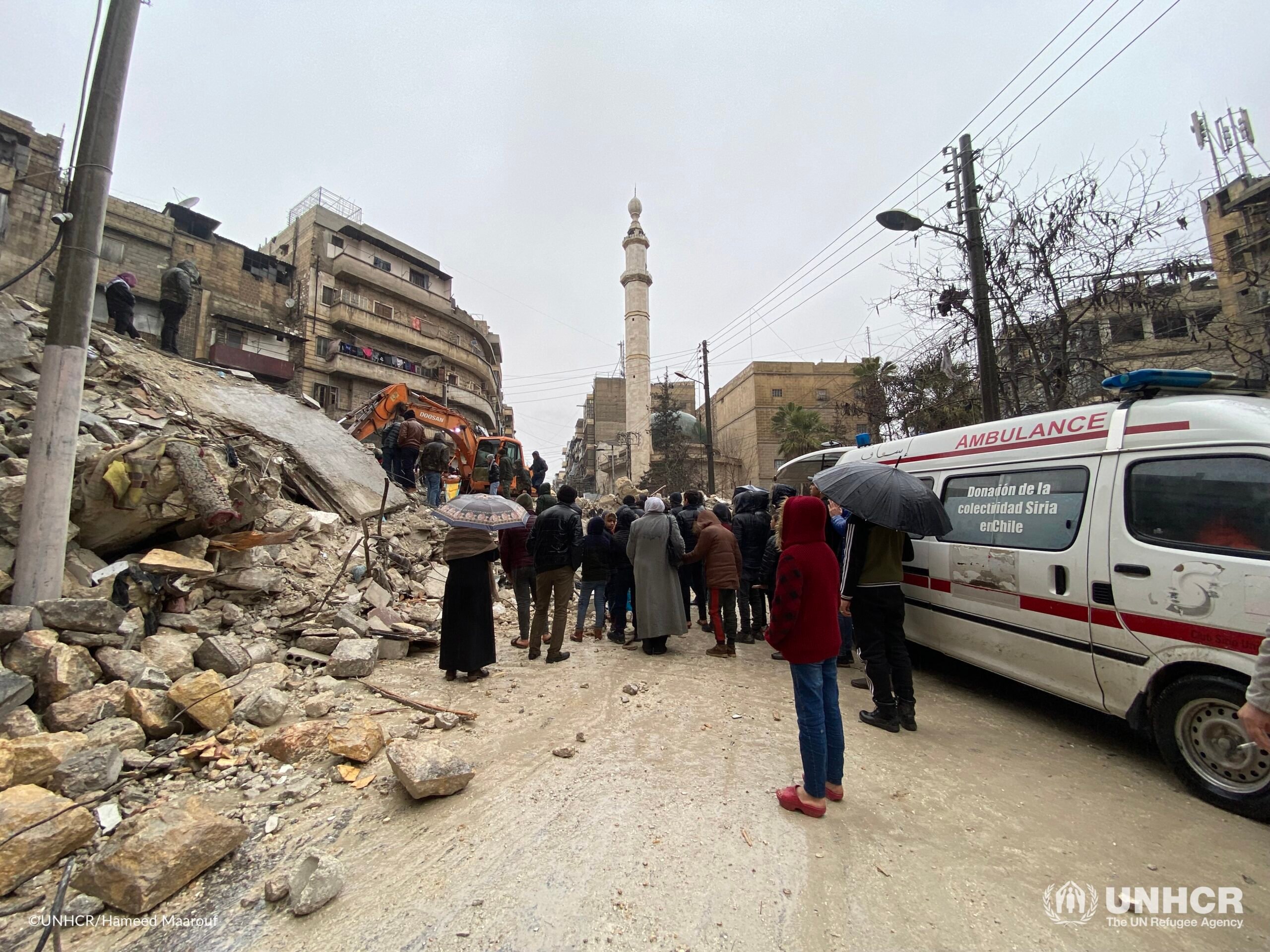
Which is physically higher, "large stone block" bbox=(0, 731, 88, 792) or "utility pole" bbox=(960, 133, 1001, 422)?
"utility pole" bbox=(960, 133, 1001, 422)

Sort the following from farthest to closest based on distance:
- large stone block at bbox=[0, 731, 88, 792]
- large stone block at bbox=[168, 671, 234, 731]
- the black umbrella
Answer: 1. the black umbrella
2. large stone block at bbox=[168, 671, 234, 731]
3. large stone block at bbox=[0, 731, 88, 792]

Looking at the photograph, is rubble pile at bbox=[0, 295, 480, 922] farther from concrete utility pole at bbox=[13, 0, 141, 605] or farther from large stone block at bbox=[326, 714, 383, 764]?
concrete utility pole at bbox=[13, 0, 141, 605]

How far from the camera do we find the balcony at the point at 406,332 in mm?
31547

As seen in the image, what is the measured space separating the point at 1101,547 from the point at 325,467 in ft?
31.8

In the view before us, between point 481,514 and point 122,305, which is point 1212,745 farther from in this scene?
point 122,305

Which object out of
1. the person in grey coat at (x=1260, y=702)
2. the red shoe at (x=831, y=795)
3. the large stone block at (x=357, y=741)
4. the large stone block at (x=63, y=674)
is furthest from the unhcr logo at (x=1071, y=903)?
the large stone block at (x=63, y=674)

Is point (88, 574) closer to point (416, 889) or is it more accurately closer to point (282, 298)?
point (416, 889)

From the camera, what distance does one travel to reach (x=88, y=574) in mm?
4074

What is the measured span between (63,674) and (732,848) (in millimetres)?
4003

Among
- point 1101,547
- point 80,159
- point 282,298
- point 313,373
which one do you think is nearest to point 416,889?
point 1101,547

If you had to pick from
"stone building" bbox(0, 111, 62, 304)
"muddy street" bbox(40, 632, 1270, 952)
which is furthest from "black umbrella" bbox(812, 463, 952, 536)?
"stone building" bbox(0, 111, 62, 304)

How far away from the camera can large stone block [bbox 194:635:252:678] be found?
405 cm

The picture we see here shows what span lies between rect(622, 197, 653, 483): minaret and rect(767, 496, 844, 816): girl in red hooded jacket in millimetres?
33268

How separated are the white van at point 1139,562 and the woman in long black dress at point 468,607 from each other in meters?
4.19
